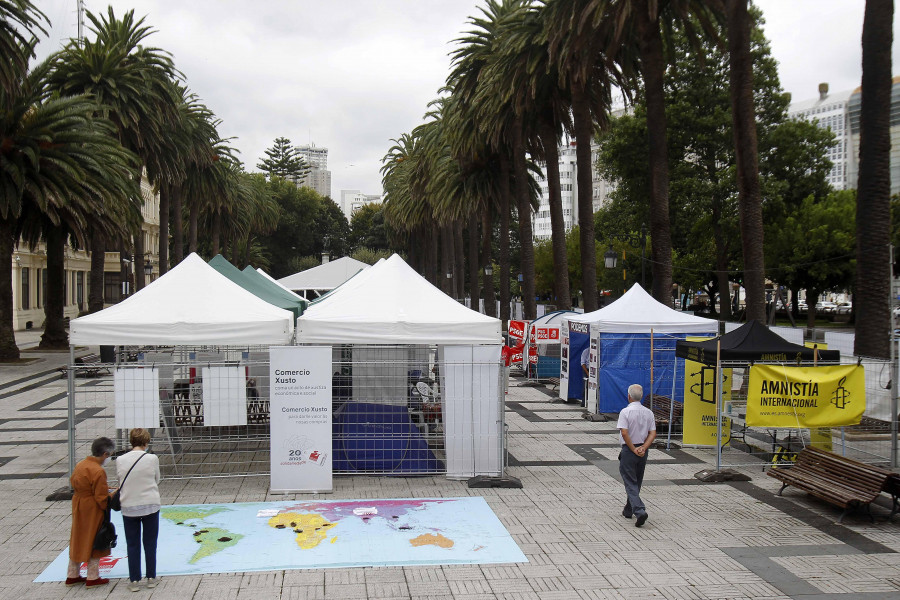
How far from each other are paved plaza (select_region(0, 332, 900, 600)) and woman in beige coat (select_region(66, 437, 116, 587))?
14.0 inches

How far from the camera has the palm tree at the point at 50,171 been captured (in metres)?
25.7

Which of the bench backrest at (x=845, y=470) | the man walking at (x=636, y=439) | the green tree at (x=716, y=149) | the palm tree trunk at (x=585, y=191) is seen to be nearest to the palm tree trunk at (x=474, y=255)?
the green tree at (x=716, y=149)

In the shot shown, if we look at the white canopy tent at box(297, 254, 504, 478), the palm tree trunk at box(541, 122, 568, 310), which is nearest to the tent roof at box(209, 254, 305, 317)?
the white canopy tent at box(297, 254, 504, 478)

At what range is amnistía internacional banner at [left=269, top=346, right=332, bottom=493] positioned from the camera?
32.3 feet

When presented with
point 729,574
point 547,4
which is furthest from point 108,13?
point 729,574

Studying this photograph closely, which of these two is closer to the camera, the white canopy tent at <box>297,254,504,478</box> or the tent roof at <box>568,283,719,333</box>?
the white canopy tent at <box>297,254,504,478</box>

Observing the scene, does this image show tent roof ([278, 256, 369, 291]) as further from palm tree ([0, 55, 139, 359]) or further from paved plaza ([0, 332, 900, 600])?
paved plaza ([0, 332, 900, 600])

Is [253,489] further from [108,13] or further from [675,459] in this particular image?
[108,13]

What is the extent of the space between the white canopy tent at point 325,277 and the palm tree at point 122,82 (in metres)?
7.42

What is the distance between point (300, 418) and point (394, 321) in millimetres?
1969

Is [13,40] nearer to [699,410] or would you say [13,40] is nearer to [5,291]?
[5,291]

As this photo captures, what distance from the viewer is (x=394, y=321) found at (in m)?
10.8

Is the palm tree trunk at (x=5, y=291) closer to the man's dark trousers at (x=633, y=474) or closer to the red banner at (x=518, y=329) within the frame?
the red banner at (x=518, y=329)

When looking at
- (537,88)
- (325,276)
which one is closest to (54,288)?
(325,276)
